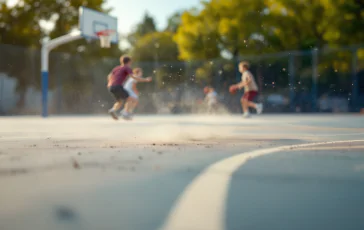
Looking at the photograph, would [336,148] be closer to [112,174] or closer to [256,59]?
[112,174]

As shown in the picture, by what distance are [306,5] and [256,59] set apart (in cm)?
836

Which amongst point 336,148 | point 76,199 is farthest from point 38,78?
point 76,199

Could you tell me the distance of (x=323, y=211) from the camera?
321 centimetres

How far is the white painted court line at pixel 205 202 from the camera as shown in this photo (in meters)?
2.89

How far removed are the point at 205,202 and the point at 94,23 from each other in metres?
19.2

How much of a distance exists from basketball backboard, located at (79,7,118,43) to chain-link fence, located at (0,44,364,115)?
4.92 meters

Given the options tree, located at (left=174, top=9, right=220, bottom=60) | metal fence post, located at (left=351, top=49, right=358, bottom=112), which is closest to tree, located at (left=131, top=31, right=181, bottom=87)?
tree, located at (left=174, top=9, right=220, bottom=60)

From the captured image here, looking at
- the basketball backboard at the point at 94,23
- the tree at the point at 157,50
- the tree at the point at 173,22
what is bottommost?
the basketball backboard at the point at 94,23

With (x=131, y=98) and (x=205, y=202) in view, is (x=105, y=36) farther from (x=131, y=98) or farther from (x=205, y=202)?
(x=205, y=202)

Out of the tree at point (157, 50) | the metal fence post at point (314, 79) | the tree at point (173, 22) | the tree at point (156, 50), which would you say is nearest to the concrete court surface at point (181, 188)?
the metal fence post at point (314, 79)

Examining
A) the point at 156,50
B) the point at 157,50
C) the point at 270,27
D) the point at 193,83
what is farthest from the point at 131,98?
the point at 156,50

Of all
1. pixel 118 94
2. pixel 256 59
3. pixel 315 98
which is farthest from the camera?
pixel 256 59

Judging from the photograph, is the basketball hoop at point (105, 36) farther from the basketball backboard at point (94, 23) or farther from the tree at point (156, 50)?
the tree at point (156, 50)

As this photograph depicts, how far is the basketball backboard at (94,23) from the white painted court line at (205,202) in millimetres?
17169
